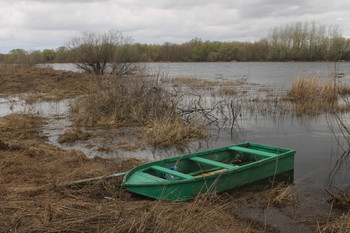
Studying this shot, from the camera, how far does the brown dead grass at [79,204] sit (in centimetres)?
377

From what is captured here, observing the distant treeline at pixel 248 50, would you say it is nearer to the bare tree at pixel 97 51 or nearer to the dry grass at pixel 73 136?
the bare tree at pixel 97 51

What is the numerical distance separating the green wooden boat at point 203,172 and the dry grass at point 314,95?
24.6ft

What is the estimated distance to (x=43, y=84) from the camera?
84.9 feet

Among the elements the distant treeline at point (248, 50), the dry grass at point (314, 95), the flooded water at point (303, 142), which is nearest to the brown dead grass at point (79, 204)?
the flooded water at point (303, 142)

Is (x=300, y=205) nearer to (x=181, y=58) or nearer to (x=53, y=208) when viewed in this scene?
(x=53, y=208)

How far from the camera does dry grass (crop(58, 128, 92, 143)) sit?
1029cm

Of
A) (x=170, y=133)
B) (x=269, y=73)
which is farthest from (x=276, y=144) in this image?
(x=269, y=73)

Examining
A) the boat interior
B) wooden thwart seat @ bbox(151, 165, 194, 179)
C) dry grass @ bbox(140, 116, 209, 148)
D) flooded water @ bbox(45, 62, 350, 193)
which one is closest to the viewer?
wooden thwart seat @ bbox(151, 165, 194, 179)

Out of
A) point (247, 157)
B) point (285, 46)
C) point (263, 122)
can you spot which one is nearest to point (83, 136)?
point (247, 157)

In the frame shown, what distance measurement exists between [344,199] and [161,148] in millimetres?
4913

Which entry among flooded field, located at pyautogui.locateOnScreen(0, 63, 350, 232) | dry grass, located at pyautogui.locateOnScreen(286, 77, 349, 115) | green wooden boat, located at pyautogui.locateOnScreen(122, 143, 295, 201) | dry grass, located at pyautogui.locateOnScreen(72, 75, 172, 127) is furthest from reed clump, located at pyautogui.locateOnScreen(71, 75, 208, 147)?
dry grass, located at pyautogui.locateOnScreen(286, 77, 349, 115)

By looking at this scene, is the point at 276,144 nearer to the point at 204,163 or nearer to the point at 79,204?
the point at 204,163

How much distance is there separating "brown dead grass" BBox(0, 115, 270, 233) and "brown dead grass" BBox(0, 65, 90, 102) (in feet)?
41.6

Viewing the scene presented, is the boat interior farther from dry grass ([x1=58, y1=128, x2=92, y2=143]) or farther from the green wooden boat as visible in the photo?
dry grass ([x1=58, y1=128, x2=92, y2=143])
